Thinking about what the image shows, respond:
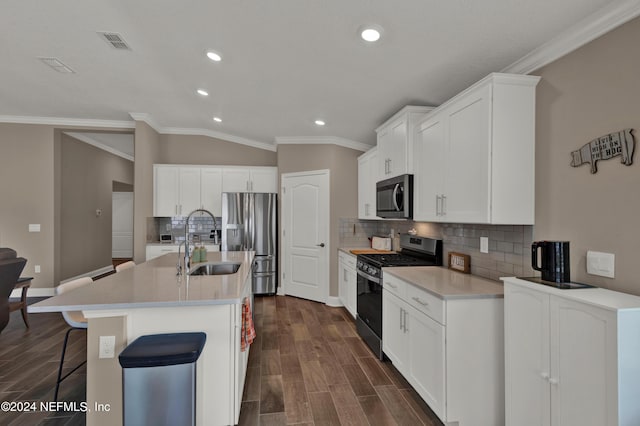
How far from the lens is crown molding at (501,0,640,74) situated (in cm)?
151

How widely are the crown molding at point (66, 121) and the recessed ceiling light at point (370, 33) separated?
472 centimetres

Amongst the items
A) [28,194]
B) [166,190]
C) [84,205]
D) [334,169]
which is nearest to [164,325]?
[334,169]

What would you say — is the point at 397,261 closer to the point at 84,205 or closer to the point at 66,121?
the point at 66,121

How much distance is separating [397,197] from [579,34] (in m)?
1.76

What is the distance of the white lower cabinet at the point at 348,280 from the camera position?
389 cm

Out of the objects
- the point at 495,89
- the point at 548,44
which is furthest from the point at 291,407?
the point at 548,44

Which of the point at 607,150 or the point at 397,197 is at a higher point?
the point at 607,150

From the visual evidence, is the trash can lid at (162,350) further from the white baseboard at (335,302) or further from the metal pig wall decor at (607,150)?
the white baseboard at (335,302)

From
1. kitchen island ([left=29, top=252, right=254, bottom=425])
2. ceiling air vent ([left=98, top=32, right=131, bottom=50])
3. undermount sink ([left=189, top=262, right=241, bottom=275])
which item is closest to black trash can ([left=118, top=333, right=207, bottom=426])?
kitchen island ([left=29, top=252, right=254, bottom=425])

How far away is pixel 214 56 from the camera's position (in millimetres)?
2854

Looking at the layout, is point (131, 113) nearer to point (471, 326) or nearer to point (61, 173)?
point (61, 173)

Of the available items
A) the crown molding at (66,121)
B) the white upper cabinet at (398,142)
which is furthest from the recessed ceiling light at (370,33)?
the crown molding at (66,121)

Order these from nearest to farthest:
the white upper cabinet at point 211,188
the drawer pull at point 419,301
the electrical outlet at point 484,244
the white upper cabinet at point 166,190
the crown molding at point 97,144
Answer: the drawer pull at point 419,301
the electrical outlet at point 484,244
the white upper cabinet at point 166,190
the white upper cabinet at point 211,188
the crown molding at point 97,144

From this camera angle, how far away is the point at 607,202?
5.34 ft
